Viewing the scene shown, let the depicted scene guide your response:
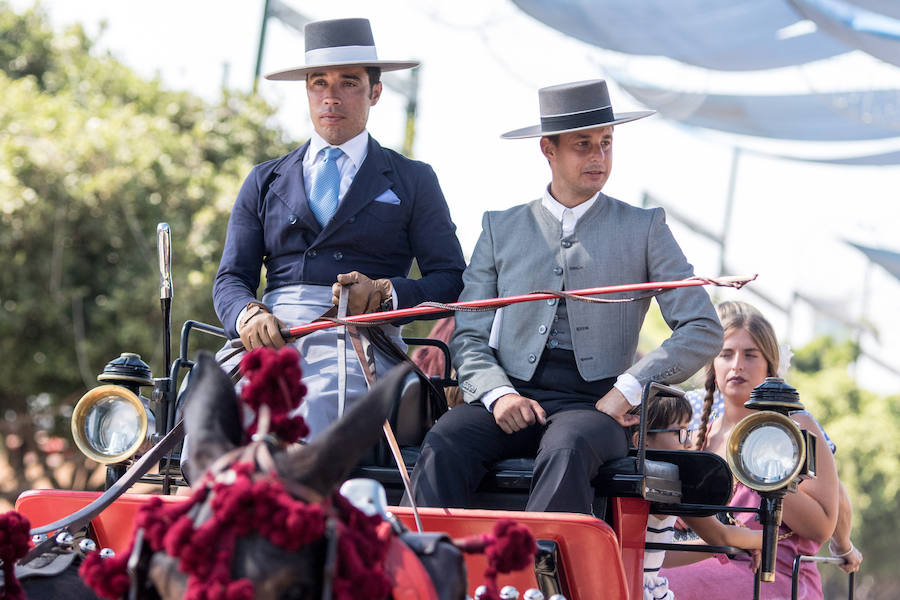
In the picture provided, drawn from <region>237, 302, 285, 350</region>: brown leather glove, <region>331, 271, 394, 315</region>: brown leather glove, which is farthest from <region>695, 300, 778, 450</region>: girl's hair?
<region>237, 302, 285, 350</region>: brown leather glove

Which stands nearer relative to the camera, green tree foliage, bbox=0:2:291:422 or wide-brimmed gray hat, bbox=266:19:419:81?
wide-brimmed gray hat, bbox=266:19:419:81

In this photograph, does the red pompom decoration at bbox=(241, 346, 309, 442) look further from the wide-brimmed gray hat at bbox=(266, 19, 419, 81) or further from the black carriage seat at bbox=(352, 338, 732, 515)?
the wide-brimmed gray hat at bbox=(266, 19, 419, 81)

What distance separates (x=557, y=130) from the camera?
423 centimetres

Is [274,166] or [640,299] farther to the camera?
[274,166]

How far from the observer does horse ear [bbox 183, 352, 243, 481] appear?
1.82m

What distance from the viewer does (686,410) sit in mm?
5020

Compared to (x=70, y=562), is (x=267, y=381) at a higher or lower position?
higher

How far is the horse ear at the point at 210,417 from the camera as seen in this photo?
1.82m

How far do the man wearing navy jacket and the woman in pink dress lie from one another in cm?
142

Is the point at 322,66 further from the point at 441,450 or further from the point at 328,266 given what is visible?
the point at 441,450

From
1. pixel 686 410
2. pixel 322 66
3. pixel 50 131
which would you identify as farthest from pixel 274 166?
pixel 50 131

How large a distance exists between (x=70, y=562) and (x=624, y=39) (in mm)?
7631

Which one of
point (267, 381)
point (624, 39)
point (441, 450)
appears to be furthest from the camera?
point (624, 39)

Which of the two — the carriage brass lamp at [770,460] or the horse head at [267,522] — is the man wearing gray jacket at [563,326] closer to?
the carriage brass lamp at [770,460]
